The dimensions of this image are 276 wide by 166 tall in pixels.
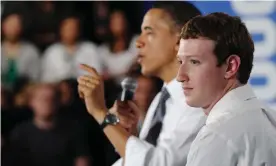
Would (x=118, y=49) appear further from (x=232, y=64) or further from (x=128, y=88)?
(x=232, y=64)

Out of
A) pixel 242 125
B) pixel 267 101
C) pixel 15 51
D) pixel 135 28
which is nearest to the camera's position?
pixel 242 125

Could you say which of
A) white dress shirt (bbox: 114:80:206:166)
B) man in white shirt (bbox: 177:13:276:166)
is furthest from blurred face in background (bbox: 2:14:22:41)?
man in white shirt (bbox: 177:13:276:166)

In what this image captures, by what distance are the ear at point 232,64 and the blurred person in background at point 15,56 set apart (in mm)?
1754

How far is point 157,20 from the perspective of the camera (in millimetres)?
1769

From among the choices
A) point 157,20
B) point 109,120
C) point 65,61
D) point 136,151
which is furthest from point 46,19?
point 136,151

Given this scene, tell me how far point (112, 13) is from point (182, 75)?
1.55m

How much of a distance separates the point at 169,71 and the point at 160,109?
0.11 meters

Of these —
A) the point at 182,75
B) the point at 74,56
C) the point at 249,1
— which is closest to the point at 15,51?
the point at 74,56

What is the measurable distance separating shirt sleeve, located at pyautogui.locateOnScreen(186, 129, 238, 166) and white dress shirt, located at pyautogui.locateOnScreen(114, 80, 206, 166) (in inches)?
16.8

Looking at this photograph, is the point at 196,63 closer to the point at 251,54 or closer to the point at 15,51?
the point at 251,54

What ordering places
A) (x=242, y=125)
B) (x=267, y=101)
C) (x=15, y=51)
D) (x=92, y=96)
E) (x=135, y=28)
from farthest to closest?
(x=15, y=51) → (x=135, y=28) → (x=267, y=101) → (x=92, y=96) → (x=242, y=125)

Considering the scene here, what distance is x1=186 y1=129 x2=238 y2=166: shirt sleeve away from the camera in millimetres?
1112

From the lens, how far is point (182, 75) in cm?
123

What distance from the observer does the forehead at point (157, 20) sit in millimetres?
1756
